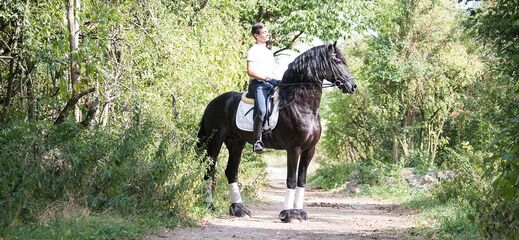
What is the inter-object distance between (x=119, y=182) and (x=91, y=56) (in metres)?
1.72

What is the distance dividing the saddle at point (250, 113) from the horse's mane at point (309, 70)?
0.17 m

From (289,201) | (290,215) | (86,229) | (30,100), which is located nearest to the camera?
(86,229)

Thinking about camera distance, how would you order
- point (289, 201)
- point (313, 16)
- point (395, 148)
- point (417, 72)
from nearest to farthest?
1. point (289, 201)
2. point (417, 72)
3. point (313, 16)
4. point (395, 148)

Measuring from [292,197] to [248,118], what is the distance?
136 cm

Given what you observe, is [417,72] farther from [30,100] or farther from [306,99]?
[30,100]

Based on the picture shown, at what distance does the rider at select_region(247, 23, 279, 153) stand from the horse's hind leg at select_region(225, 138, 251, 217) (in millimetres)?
1086

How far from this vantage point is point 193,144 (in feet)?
33.4

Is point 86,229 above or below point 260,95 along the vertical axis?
below

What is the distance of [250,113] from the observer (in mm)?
10070

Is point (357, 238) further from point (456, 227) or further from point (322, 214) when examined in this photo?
point (322, 214)

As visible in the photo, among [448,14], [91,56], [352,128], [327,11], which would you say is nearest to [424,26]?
[448,14]

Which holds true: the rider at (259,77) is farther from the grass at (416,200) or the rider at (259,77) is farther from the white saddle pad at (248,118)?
the grass at (416,200)

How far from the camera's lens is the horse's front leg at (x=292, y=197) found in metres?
9.66

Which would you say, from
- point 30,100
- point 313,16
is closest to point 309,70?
point 30,100
